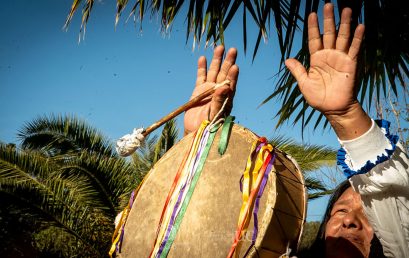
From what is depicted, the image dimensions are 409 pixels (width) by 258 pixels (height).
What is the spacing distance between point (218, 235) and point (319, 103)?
0.51 metres

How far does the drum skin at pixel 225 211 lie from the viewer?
4.06 ft

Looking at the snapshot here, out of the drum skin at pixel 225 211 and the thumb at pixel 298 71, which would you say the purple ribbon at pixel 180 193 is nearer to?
the drum skin at pixel 225 211

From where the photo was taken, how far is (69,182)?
5.73 meters

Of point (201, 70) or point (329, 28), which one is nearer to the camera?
point (329, 28)

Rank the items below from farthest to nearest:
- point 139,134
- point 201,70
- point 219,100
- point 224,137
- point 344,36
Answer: point 201,70 → point 139,134 → point 219,100 → point 224,137 → point 344,36

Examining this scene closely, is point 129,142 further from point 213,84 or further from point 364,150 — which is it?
point 364,150

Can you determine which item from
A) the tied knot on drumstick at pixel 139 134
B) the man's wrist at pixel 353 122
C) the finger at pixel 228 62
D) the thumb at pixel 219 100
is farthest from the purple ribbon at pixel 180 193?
the man's wrist at pixel 353 122

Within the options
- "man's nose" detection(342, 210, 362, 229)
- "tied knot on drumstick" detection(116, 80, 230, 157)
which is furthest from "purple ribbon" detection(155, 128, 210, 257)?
"man's nose" detection(342, 210, 362, 229)

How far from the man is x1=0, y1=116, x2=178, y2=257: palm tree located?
4.71 meters

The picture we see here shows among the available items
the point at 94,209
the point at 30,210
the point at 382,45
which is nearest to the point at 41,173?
the point at 30,210

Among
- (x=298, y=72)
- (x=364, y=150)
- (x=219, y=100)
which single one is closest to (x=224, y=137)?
(x=219, y=100)

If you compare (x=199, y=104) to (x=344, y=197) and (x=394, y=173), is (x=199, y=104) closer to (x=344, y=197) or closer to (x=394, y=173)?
(x=344, y=197)

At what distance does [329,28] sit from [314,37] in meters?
0.06

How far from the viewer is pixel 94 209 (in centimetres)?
580
